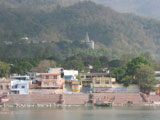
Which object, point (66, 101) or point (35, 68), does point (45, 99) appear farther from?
point (35, 68)

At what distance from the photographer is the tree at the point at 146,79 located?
8006cm

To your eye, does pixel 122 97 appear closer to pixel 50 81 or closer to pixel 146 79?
pixel 146 79

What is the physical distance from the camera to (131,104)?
77625 mm

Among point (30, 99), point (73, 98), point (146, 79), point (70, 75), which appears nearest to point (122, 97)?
point (146, 79)

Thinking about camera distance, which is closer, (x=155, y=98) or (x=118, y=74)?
(x=155, y=98)

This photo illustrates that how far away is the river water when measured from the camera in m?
60.4

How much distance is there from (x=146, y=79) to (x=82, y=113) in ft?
59.9

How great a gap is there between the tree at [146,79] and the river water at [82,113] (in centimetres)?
825

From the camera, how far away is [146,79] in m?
80.2

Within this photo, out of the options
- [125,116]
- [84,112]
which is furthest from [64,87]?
[125,116]

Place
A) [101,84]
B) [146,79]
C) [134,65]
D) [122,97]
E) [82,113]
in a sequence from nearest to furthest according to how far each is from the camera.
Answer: [82,113] → [122,97] → [146,79] → [101,84] → [134,65]

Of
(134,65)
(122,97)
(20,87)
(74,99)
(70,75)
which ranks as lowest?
(74,99)

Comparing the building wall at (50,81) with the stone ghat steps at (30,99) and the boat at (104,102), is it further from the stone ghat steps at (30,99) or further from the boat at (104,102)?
the boat at (104,102)

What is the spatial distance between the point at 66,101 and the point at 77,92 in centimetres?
435
